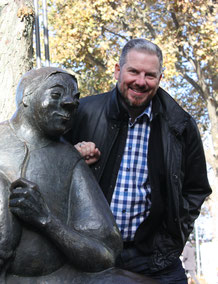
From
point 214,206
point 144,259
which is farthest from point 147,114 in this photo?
point 214,206

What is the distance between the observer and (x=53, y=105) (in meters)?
2.36

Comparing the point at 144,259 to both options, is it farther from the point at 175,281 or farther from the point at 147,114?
the point at 147,114

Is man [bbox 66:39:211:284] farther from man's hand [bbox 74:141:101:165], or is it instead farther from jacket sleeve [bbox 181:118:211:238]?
man's hand [bbox 74:141:101:165]

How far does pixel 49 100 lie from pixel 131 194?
1028mm

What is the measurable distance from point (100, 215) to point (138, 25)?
11020mm

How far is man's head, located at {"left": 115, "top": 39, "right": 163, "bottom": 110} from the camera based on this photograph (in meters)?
3.11

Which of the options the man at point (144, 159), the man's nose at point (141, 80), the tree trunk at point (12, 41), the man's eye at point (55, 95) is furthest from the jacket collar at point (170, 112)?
the tree trunk at point (12, 41)

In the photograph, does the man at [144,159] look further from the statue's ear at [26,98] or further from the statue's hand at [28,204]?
the statue's hand at [28,204]

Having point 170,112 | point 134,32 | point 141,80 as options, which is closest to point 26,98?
point 141,80

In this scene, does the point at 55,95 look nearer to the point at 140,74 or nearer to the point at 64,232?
the point at 64,232

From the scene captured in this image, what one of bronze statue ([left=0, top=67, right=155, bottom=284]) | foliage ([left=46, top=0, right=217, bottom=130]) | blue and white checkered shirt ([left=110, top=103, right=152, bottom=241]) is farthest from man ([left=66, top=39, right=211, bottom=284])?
foliage ([left=46, top=0, right=217, bottom=130])

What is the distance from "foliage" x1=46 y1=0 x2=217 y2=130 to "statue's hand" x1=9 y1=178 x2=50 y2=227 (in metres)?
9.47

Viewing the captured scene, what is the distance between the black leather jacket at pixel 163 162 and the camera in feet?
10.1

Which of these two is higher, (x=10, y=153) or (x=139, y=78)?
(x=139, y=78)
